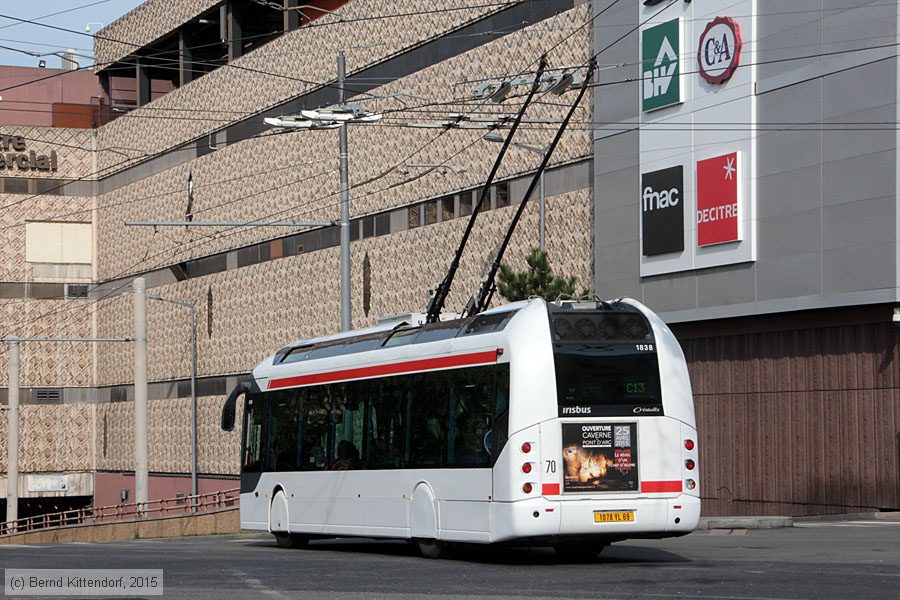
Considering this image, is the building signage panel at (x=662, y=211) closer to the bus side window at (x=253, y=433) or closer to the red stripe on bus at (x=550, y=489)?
the bus side window at (x=253, y=433)

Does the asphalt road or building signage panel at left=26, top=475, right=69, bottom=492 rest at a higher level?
the asphalt road

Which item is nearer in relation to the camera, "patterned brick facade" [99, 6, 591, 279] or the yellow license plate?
the yellow license plate

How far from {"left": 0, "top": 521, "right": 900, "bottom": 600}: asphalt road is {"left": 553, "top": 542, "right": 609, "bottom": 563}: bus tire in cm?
13

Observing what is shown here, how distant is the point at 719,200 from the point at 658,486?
51.7 feet

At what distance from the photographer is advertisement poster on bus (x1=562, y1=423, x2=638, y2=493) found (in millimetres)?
17188

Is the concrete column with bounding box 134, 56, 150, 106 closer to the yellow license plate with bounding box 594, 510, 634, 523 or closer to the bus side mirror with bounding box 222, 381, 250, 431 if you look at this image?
the bus side mirror with bounding box 222, 381, 250, 431

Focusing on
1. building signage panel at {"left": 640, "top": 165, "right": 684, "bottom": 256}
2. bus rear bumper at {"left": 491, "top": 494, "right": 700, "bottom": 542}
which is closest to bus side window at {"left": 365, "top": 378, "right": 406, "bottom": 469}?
bus rear bumper at {"left": 491, "top": 494, "right": 700, "bottom": 542}

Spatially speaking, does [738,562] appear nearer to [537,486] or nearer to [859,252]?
[537,486]

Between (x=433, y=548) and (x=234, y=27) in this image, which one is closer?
(x=433, y=548)

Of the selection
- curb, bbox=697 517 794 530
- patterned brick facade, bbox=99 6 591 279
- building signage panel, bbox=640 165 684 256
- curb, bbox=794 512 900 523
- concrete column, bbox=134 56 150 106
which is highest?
concrete column, bbox=134 56 150 106

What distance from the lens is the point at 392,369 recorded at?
20.2 meters

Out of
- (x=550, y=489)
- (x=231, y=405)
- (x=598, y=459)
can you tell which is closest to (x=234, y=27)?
(x=231, y=405)

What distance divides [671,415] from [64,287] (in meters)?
55.7

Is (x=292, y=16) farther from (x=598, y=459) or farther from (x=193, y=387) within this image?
(x=598, y=459)
